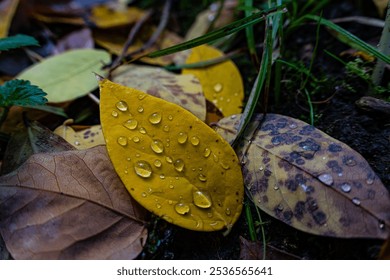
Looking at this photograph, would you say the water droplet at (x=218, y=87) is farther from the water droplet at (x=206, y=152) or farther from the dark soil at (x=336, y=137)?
the water droplet at (x=206, y=152)

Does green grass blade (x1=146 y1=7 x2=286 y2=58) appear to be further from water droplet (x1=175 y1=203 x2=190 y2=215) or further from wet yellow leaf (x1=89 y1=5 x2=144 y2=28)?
wet yellow leaf (x1=89 y1=5 x2=144 y2=28)

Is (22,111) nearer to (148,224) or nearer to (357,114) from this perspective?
(148,224)

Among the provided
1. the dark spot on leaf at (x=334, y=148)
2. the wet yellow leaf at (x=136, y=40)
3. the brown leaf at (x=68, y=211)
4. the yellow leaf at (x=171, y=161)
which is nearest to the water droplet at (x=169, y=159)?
the yellow leaf at (x=171, y=161)

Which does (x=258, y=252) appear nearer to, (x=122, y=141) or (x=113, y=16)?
(x=122, y=141)

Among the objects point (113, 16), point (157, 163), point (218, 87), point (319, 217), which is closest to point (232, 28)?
point (218, 87)
